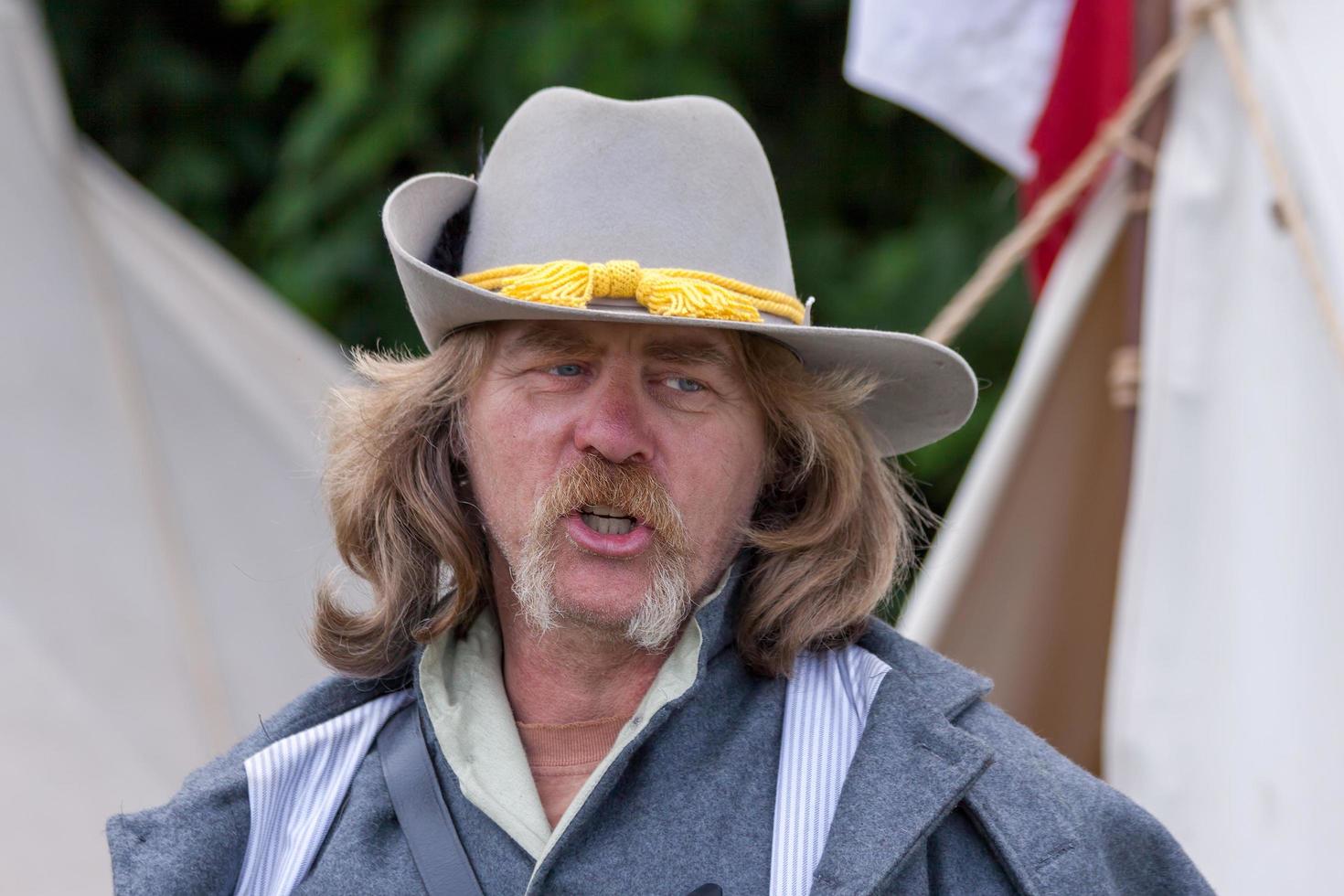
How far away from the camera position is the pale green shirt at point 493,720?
1.72 metres

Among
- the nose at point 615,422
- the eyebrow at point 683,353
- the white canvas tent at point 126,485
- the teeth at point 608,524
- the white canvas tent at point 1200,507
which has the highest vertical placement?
the eyebrow at point 683,353

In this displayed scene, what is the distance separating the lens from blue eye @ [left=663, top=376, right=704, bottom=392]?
179 cm

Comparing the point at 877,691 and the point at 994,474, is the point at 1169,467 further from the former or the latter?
the point at 877,691

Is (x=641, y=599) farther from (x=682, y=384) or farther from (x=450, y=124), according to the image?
(x=450, y=124)

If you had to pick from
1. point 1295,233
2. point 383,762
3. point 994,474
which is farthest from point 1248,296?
point 383,762

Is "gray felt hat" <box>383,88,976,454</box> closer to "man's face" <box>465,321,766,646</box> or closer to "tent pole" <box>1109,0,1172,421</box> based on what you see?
"man's face" <box>465,321,766,646</box>

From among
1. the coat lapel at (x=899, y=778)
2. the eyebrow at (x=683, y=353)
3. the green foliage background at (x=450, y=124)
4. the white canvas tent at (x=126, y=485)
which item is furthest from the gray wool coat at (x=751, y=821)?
the green foliage background at (x=450, y=124)

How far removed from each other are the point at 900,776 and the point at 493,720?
46 cm

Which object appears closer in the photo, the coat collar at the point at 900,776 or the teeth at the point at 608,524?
the coat collar at the point at 900,776

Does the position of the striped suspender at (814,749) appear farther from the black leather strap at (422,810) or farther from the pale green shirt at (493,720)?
the black leather strap at (422,810)

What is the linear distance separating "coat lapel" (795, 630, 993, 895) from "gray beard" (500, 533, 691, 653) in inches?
9.0

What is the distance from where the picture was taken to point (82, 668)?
323 cm

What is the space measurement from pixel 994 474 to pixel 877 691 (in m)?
1.32

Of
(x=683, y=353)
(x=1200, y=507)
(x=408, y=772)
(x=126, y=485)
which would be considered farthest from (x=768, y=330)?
(x=126, y=485)
